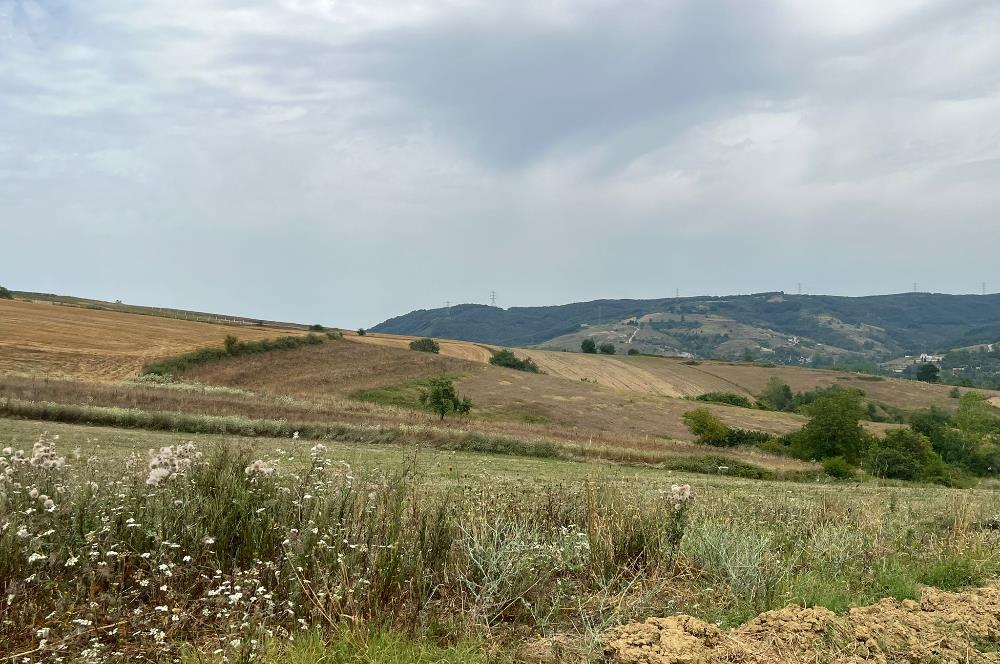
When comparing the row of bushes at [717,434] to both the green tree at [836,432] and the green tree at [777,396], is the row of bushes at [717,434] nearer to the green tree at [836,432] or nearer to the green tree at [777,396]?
the green tree at [836,432]

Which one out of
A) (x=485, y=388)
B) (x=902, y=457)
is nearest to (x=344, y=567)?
(x=902, y=457)

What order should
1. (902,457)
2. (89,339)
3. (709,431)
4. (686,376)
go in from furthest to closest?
(686,376) → (89,339) → (709,431) → (902,457)

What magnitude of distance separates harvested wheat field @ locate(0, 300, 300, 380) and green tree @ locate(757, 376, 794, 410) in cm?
7417

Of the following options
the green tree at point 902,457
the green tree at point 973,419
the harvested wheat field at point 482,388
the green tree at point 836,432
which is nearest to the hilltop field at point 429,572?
the green tree at point 902,457

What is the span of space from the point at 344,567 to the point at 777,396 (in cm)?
11255

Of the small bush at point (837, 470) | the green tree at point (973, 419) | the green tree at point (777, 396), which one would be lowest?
→ the green tree at point (777, 396)

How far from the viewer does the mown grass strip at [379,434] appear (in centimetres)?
2747

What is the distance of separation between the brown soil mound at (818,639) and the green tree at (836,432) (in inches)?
1700

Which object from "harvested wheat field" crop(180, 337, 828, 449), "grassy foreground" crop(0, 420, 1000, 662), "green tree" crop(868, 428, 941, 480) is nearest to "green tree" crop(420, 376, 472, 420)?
"harvested wheat field" crop(180, 337, 828, 449)

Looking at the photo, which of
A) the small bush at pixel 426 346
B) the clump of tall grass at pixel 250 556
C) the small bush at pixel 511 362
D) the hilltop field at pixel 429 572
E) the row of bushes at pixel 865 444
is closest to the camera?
the hilltop field at pixel 429 572

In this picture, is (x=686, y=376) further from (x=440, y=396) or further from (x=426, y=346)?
(x=440, y=396)

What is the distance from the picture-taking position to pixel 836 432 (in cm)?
4559

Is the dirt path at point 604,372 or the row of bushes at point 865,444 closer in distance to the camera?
the row of bushes at point 865,444

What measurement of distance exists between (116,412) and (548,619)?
2741 cm
